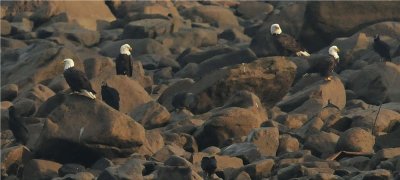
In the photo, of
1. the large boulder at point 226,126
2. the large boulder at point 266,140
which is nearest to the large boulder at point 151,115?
the large boulder at point 226,126

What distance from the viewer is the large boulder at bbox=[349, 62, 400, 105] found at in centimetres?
2311

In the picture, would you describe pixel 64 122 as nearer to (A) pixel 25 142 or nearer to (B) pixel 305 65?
(A) pixel 25 142

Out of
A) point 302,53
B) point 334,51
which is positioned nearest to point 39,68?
point 302,53

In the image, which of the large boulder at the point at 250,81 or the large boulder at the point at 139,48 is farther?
the large boulder at the point at 139,48

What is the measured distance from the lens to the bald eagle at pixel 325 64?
24.3 metres

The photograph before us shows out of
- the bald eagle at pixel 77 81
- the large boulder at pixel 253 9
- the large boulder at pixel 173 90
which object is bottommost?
the large boulder at pixel 253 9

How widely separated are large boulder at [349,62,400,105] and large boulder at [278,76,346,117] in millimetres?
431

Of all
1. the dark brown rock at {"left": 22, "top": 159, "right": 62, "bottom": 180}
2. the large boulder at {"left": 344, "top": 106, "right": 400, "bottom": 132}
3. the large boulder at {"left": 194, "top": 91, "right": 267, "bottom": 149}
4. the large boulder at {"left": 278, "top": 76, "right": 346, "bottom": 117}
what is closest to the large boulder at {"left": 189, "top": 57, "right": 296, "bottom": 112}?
the large boulder at {"left": 278, "top": 76, "right": 346, "bottom": 117}

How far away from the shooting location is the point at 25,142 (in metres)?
20.6

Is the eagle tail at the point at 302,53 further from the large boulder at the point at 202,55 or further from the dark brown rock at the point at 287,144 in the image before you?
the dark brown rock at the point at 287,144

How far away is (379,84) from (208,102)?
2821mm

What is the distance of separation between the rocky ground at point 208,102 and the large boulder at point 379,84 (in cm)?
3

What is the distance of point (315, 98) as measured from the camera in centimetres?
2262

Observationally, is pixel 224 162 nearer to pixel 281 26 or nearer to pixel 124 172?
pixel 124 172
